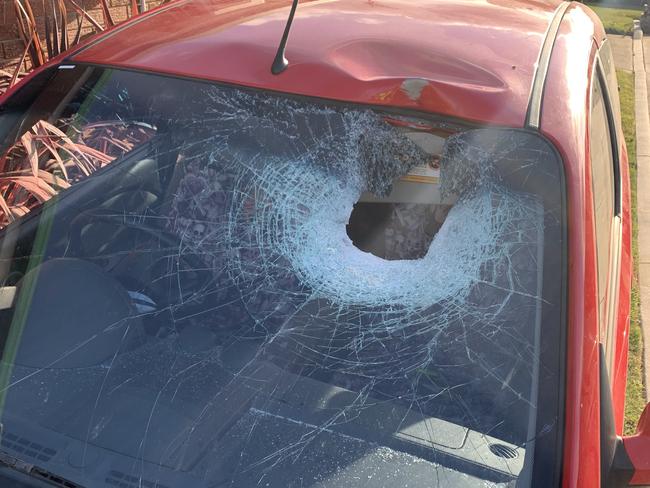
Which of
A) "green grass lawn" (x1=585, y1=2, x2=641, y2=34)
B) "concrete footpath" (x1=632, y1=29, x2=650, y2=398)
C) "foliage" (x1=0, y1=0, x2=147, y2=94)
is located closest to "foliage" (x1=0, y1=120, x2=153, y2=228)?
"foliage" (x1=0, y1=0, x2=147, y2=94)

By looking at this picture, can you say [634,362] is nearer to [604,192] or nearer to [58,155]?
[604,192]

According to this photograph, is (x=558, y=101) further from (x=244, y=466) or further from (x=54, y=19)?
(x=54, y=19)

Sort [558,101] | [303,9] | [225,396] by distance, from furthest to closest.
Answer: [303,9] < [558,101] < [225,396]

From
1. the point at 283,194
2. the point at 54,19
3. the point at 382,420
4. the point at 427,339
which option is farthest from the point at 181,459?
the point at 54,19

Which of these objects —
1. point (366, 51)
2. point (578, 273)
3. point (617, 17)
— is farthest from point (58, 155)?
point (617, 17)

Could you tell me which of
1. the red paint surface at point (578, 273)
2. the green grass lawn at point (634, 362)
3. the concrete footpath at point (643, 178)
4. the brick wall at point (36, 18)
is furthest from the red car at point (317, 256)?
the brick wall at point (36, 18)

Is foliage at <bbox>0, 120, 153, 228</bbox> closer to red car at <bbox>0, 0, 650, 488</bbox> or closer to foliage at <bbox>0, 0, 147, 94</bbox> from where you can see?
red car at <bbox>0, 0, 650, 488</bbox>

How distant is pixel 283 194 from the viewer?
6.59 ft

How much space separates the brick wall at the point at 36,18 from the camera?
504 centimetres

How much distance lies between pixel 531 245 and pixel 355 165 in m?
0.57

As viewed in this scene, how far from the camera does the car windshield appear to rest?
58.7 inches

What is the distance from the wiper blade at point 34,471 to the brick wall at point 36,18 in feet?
13.1

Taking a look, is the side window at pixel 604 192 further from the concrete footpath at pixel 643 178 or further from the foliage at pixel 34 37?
the foliage at pixel 34 37

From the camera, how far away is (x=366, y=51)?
6.30 feet
